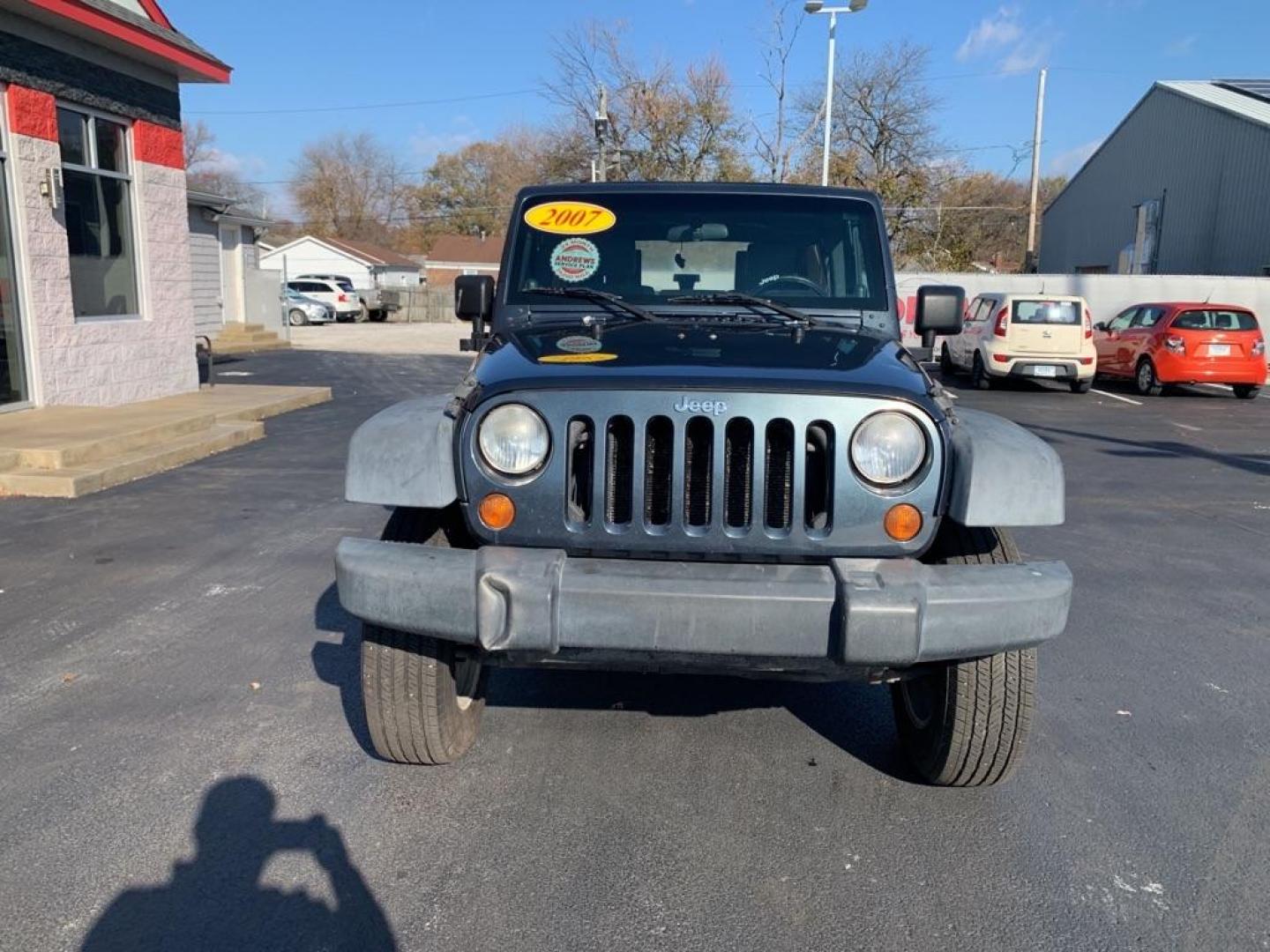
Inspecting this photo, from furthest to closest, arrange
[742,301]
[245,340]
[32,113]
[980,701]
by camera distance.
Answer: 1. [245,340]
2. [32,113]
3. [742,301]
4. [980,701]

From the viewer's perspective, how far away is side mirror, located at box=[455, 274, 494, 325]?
440 centimetres

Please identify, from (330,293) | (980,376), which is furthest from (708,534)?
(330,293)

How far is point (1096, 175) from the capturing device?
34.6 m

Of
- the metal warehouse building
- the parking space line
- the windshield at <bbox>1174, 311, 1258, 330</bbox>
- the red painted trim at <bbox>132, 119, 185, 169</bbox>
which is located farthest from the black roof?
the metal warehouse building

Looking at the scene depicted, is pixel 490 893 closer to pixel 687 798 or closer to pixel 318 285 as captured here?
pixel 687 798

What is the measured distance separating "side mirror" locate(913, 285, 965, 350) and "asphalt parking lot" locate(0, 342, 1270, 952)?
5.13 feet

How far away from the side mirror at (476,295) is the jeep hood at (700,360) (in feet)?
2.21

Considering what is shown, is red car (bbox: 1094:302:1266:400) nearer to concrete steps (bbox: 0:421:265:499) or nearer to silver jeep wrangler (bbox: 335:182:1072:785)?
concrete steps (bbox: 0:421:265:499)

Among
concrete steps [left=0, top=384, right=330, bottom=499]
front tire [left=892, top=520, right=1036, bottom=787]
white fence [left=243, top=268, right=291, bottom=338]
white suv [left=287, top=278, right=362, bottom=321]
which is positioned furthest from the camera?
white suv [left=287, top=278, right=362, bottom=321]

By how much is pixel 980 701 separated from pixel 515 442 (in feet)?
5.14

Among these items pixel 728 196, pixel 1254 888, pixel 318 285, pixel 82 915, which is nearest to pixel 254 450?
pixel 728 196

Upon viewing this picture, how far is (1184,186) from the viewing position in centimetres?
2750

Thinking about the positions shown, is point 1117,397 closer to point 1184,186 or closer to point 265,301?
point 1184,186

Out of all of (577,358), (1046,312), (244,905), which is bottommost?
(244,905)
